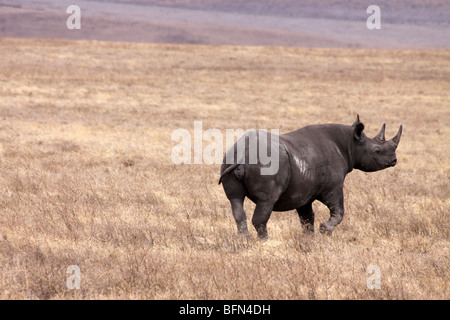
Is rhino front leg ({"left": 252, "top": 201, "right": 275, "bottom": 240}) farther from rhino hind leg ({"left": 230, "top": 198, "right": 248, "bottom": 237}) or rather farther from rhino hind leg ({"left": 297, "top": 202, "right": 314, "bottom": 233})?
rhino hind leg ({"left": 297, "top": 202, "right": 314, "bottom": 233})

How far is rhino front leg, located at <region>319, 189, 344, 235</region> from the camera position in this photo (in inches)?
319

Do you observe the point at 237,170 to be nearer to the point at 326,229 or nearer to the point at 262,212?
the point at 262,212

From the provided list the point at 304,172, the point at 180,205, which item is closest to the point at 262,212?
the point at 304,172

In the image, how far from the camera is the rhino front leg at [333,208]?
8094 millimetres

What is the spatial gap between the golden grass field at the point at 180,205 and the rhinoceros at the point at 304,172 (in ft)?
1.54

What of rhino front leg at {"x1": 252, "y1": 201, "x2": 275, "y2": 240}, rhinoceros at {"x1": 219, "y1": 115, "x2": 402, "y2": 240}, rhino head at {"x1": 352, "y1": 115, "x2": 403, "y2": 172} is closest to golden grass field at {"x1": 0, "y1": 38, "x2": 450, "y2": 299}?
rhino front leg at {"x1": 252, "y1": 201, "x2": 275, "y2": 240}

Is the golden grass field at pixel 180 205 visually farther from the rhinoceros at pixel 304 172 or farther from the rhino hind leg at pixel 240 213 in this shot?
the rhinoceros at pixel 304 172

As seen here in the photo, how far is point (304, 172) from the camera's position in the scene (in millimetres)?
7668

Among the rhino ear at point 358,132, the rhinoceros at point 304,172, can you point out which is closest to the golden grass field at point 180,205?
the rhinoceros at point 304,172

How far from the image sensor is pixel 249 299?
5.82 metres

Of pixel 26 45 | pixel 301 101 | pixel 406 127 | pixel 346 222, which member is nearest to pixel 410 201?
pixel 346 222

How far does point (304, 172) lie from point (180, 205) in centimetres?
341

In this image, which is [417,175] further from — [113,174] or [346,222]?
[113,174]

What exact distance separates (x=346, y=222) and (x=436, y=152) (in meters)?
9.81
